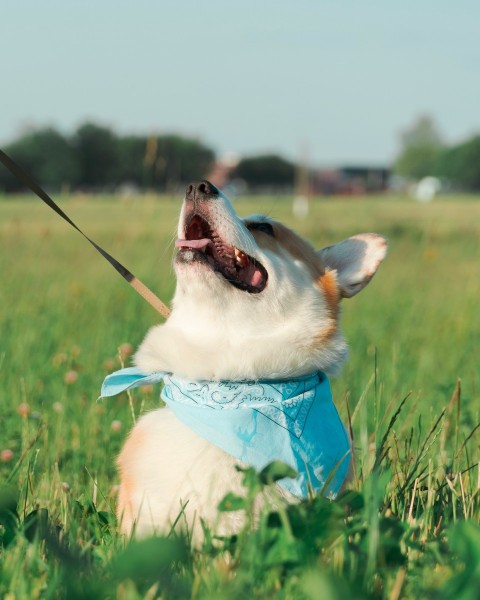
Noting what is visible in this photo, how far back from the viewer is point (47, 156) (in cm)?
6662

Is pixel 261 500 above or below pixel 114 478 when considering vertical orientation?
above

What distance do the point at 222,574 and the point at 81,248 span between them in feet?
36.2

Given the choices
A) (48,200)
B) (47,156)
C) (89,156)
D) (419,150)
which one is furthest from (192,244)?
(419,150)

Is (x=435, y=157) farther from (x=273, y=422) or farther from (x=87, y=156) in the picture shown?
(x=273, y=422)

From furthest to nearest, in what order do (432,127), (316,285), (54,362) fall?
(432,127), (54,362), (316,285)

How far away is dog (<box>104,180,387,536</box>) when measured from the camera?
2725 mm

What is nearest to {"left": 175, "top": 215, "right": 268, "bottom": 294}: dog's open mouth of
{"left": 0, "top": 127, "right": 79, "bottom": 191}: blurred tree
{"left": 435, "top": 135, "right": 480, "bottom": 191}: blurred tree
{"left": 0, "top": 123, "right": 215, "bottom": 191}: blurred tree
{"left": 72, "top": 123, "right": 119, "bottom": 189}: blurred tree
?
{"left": 0, "top": 123, "right": 215, "bottom": 191}: blurred tree

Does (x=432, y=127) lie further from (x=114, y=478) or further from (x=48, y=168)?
(x=114, y=478)

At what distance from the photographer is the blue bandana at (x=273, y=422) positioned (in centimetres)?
278

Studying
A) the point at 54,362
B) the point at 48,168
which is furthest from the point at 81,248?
the point at 48,168

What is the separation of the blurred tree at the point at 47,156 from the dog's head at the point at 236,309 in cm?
6417

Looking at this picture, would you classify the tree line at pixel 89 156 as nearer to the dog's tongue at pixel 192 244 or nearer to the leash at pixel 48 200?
the leash at pixel 48 200

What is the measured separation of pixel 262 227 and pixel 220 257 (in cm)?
30

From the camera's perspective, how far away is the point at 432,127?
103 meters
